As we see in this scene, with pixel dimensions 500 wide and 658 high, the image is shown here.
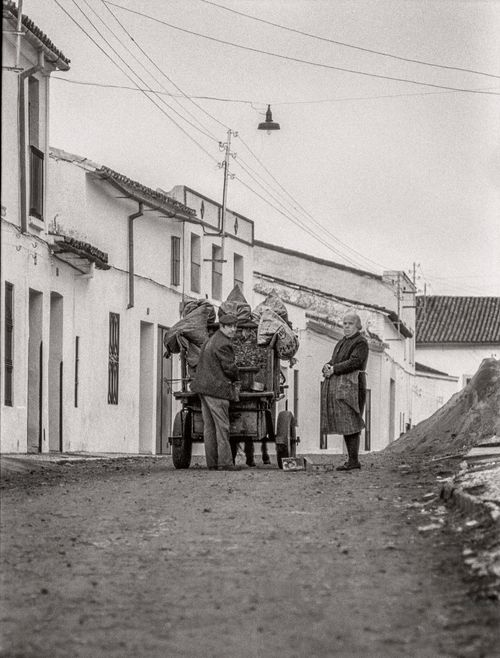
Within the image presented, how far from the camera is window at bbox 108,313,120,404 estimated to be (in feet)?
90.3

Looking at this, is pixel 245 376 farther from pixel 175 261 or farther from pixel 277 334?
pixel 175 261

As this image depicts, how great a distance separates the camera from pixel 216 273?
36969 mm

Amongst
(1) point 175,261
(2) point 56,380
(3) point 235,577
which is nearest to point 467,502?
(3) point 235,577

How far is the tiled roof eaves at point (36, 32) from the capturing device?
20094 millimetres

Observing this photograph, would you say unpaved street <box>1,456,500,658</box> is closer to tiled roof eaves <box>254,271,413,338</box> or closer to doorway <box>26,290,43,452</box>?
doorway <box>26,290,43,452</box>

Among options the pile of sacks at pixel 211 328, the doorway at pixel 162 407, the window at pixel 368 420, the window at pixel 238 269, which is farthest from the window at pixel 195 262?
the pile of sacks at pixel 211 328

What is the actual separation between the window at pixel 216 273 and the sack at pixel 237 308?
19.2 m

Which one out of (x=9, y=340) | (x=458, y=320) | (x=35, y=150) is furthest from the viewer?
(x=458, y=320)

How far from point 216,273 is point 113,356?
31.4 ft

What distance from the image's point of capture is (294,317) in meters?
42.2

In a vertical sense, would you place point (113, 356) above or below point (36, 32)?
below

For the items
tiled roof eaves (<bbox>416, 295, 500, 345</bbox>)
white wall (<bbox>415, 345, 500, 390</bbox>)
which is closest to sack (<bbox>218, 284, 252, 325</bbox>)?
tiled roof eaves (<bbox>416, 295, 500, 345</bbox>)

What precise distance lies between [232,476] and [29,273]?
8169 mm

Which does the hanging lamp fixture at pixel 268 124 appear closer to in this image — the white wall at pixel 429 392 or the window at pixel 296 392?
the window at pixel 296 392
